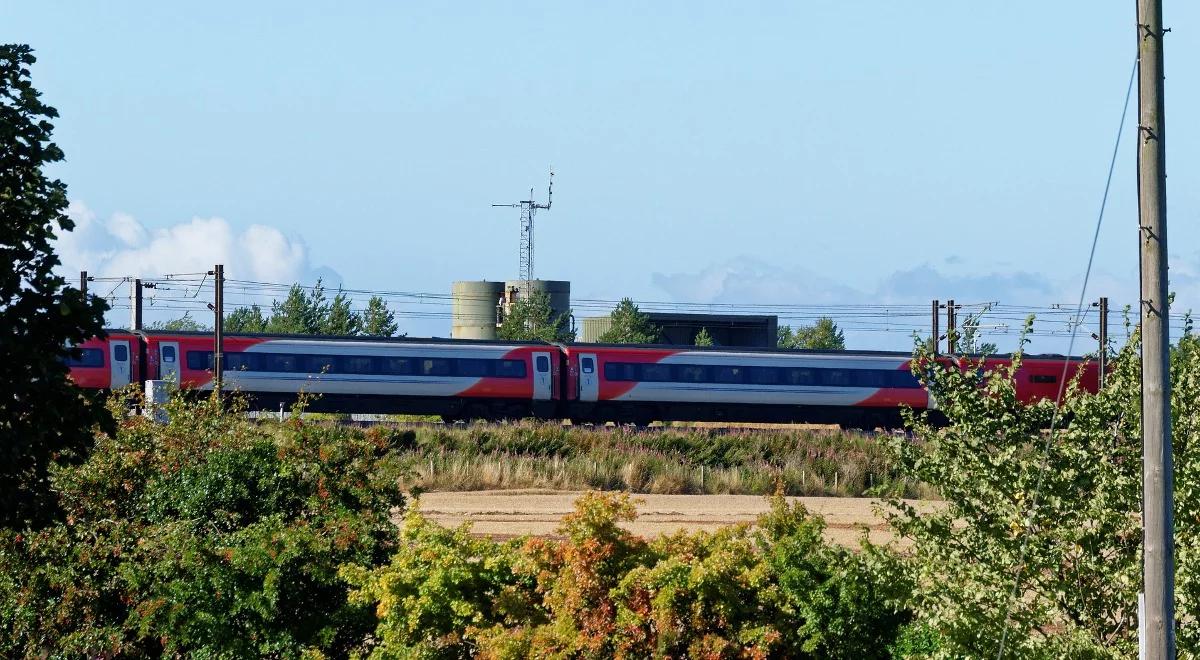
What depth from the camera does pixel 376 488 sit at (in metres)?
16.3

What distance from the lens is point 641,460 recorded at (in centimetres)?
3644

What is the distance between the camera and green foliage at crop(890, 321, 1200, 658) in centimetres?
1055

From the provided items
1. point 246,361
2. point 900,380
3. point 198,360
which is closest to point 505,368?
point 246,361

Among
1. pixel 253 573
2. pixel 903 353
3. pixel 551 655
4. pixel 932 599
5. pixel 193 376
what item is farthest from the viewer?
pixel 903 353

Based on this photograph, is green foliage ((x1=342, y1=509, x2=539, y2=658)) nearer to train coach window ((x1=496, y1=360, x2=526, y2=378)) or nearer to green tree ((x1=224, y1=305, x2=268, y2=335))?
train coach window ((x1=496, y1=360, x2=526, y2=378))

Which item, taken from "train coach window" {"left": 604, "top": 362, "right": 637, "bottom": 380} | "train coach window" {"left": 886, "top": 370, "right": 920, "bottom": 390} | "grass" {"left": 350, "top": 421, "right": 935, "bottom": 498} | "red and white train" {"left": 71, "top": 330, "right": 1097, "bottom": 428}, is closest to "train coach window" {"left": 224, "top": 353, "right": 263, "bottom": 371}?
"red and white train" {"left": 71, "top": 330, "right": 1097, "bottom": 428}

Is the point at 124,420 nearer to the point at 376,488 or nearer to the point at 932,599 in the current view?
the point at 376,488

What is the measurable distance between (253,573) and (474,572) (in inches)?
99.8

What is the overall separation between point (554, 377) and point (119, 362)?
45.7 feet

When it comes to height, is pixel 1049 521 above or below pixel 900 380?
above

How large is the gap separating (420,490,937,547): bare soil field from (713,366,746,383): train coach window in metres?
14.6

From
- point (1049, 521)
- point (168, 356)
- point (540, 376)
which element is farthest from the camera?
point (540, 376)

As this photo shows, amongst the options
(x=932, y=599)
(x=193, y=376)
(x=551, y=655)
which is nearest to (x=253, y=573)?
(x=551, y=655)

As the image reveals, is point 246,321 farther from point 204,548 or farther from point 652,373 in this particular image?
point 204,548
